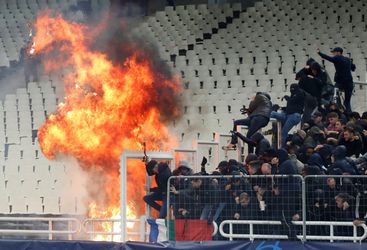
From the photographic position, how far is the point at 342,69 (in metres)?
14.3

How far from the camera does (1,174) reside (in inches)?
886

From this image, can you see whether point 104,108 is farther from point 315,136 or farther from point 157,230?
point 157,230

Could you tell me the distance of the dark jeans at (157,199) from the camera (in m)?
11.2

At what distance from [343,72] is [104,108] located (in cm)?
470

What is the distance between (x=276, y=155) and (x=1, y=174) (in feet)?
41.8

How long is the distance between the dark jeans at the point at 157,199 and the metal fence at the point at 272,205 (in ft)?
1.13

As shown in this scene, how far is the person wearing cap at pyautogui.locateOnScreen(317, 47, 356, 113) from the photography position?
46.3ft

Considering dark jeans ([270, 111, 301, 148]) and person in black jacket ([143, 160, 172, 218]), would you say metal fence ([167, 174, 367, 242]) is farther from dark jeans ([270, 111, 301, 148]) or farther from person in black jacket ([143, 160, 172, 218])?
dark jeans ([270, 111, 301, 148])

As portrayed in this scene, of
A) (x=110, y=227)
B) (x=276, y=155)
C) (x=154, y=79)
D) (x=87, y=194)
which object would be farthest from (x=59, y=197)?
(x=276, y=155)

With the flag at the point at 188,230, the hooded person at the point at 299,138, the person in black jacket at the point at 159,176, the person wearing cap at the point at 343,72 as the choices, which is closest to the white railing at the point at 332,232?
the flag at the point at 188,230

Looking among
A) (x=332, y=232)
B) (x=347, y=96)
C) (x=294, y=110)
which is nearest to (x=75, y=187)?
(x=347, y=96)

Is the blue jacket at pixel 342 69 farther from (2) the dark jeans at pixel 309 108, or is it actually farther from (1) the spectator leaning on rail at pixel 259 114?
(1) the spectator leaning on rail at pixel 259 114

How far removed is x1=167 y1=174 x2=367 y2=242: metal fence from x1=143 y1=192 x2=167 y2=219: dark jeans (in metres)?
0.35

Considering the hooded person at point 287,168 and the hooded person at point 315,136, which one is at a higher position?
the hooded person at point 315,136
